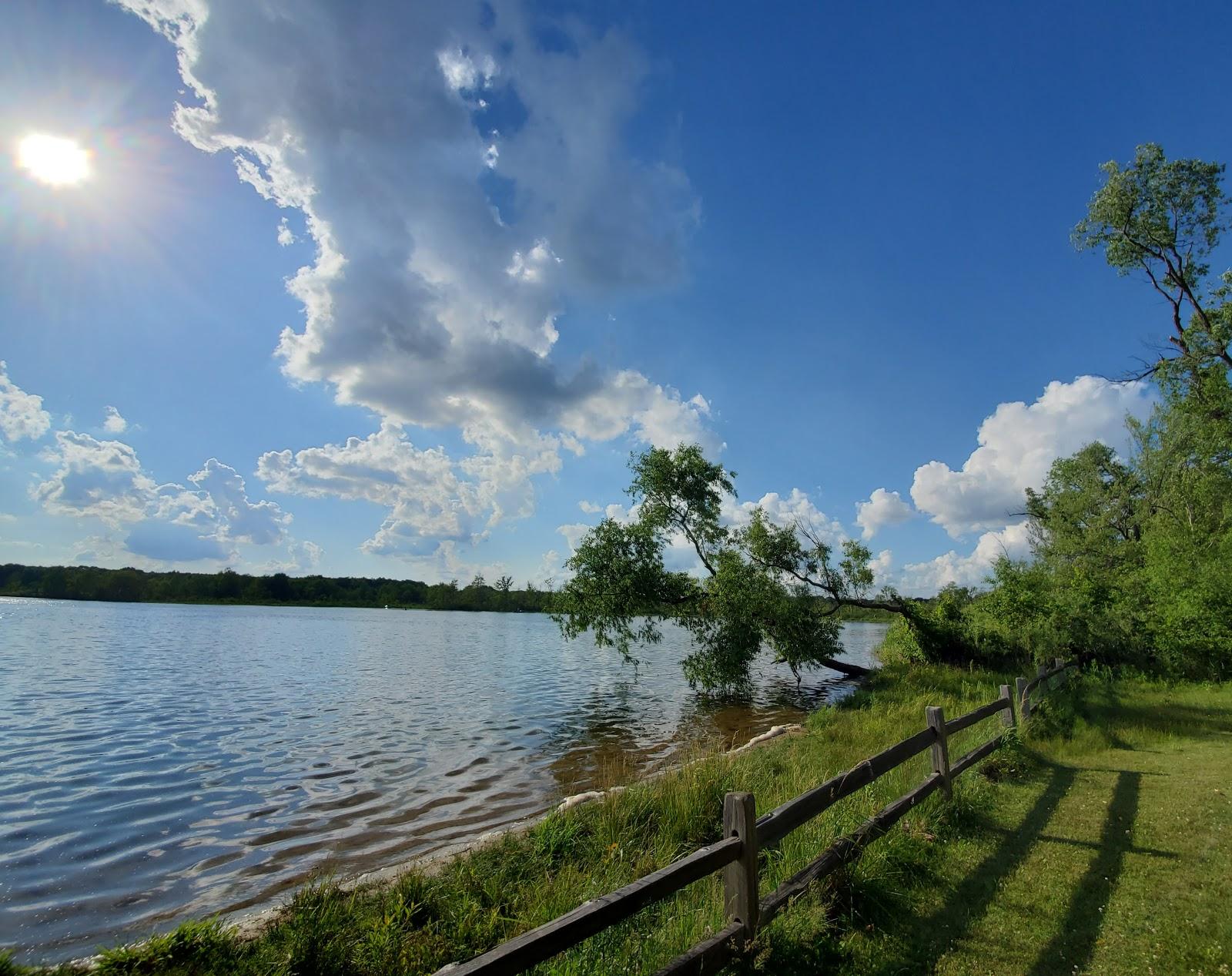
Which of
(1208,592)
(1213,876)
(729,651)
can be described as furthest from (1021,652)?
(1213,876)

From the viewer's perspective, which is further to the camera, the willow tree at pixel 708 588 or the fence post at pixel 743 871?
the willow tree at pixel 708 588

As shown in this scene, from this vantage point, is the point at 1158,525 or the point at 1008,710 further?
the point at 1158,525

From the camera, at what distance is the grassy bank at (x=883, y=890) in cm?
491

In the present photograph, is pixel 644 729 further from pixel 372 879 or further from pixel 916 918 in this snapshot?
pixel 916 918

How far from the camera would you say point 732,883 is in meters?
4.76

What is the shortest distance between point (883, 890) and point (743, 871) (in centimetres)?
218

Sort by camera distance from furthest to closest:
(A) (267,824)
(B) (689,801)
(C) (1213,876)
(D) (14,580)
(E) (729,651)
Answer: (D) (14,580) < (E) (729,651) < (A) (267,824) < (B) (689,801) < (C) (1213,876)

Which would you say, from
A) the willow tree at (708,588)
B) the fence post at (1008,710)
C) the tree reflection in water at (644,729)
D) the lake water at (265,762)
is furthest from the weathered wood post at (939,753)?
the willow tree at (708,588)

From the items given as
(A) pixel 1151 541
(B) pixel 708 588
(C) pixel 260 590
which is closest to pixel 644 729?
(B) pixel 708 588

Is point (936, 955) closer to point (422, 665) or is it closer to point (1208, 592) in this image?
point (1208, 592)

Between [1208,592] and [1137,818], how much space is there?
20.9 meters

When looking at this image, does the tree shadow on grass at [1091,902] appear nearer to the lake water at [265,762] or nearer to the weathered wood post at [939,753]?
the weathered wood post at [939,753]

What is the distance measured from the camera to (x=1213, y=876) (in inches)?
240

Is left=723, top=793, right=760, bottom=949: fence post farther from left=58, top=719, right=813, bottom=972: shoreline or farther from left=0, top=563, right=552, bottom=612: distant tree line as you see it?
left=0, top=563, right=552, bottom=612: distant tree line
